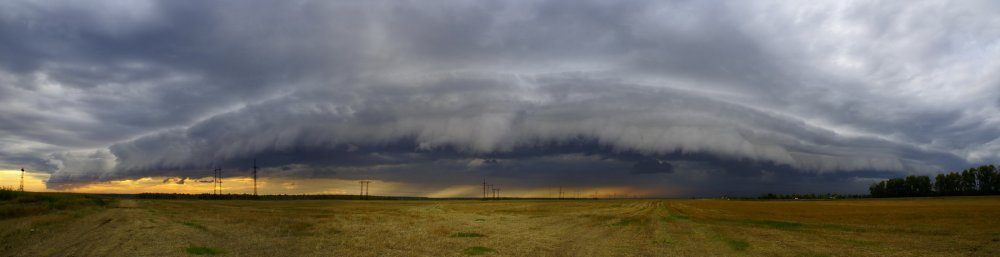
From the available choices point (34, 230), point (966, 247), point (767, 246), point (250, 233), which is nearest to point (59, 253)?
point (250, 233)

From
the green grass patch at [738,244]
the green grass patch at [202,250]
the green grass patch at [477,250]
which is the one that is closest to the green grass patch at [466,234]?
the green grass patch at [477,250]

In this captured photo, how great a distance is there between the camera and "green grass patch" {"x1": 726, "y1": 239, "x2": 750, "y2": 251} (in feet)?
94.7

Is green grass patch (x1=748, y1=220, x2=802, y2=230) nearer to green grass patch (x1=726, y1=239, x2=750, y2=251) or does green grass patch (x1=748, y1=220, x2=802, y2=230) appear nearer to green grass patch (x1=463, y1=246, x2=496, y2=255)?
green grass patch (x1=726, y1=239, x2=750, y2=251)

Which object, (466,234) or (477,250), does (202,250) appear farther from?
(466,234)

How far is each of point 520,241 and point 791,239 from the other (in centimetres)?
1760

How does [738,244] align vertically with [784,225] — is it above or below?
above

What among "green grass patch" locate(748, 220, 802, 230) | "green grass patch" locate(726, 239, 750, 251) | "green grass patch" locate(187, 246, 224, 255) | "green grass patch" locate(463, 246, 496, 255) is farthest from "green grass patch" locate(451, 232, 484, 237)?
"green grass patch" locate(748, 220, 802, 230)

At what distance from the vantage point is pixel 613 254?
25.7 metres

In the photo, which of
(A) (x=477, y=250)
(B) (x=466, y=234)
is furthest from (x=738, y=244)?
(B) (x=466, y=234)

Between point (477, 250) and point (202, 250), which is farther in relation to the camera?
point (477, 250)

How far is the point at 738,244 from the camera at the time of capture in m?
31.0

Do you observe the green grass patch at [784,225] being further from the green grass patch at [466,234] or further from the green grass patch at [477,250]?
the green grass patch at [477,250]

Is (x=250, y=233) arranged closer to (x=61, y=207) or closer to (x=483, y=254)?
(x=483, y=254)

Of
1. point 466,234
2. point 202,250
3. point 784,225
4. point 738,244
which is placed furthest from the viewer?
point 784,225
